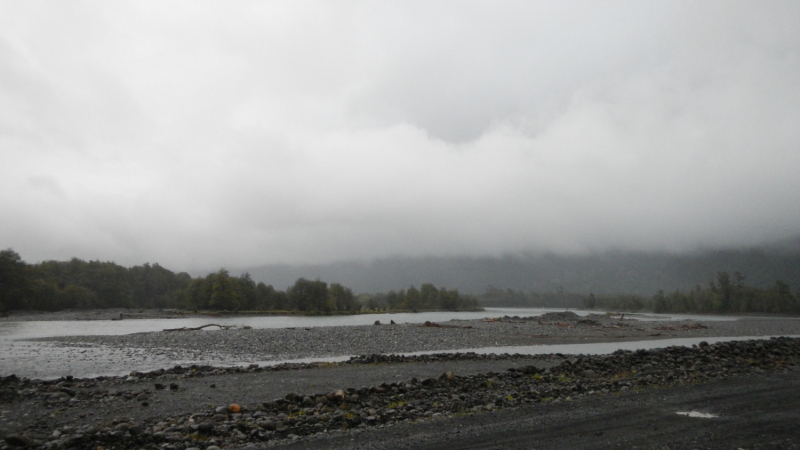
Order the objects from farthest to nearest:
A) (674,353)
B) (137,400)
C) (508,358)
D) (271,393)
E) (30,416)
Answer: (508,358)
(674,353)
(271,393)
(137,400)
(30,416)

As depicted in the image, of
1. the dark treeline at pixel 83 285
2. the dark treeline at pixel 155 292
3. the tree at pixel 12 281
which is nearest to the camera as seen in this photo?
the tree at pixel 12 281

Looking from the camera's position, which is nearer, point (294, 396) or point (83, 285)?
point (294, 396)

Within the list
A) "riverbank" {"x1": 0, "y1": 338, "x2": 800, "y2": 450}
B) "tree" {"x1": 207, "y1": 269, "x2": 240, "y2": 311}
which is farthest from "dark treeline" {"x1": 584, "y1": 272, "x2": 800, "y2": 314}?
"tree" {"x1": 207, "y1": 269, "x2": 240, "y2": 311}

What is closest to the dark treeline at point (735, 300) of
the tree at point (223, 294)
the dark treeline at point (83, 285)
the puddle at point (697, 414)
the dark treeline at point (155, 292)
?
the dark treeline at point (155, 292)

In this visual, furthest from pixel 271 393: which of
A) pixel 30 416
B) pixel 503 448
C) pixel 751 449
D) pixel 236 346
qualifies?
pixel 236 346

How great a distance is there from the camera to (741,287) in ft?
494

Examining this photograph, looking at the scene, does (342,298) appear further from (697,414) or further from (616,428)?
(616,428)

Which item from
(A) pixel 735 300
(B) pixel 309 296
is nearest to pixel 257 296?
(B) pixel 309 296

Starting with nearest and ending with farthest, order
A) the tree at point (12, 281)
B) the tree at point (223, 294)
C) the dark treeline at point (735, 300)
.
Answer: the tree at point (12, 281)
the tree at point (223, 294)
the dark treeline at point (735, 300)

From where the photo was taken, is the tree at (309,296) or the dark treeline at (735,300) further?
the tree at (309,296)

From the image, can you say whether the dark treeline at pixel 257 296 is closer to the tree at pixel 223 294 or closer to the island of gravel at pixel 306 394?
the tree at pixel 223 294

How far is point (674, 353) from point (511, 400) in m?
16.3

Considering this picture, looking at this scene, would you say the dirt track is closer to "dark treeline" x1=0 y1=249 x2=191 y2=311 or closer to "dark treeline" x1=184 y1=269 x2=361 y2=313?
"dark treeline" x1=0 y1=249 x2=191 y2=311

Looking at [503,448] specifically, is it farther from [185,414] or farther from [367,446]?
[185,414]
